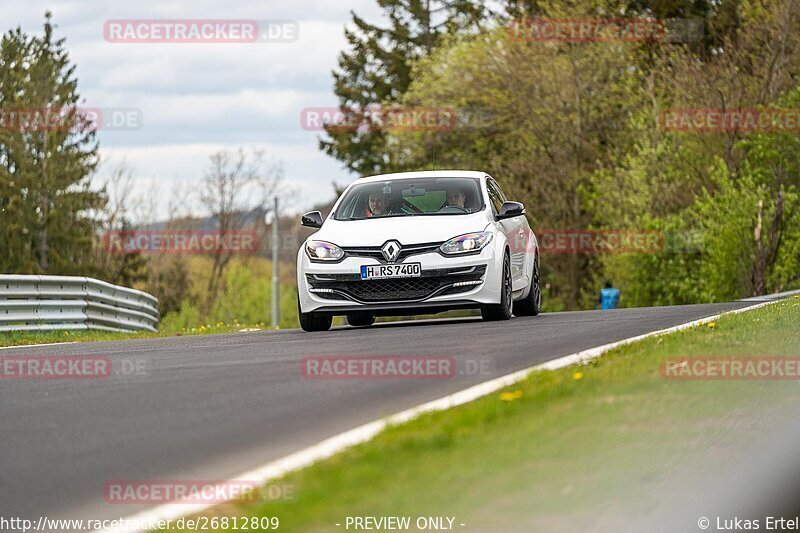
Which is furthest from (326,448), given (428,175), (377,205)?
(428,175)

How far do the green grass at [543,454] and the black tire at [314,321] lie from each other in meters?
6.88

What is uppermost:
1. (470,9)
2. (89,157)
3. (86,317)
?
(470,9)

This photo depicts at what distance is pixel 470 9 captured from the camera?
216 ft

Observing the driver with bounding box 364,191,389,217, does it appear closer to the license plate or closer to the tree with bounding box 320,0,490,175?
the license plate

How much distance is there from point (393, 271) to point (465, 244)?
2.76 feet

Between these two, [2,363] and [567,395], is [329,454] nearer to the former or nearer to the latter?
[567,395]

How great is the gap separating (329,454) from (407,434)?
0.41 metres

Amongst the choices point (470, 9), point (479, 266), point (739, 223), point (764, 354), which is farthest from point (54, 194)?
point (764, 354)

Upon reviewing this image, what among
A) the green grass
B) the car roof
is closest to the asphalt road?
the green grass

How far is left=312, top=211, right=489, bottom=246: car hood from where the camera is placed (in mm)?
14141

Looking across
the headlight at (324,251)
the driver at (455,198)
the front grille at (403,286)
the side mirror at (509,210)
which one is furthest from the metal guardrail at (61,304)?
the side mirror at (509,210)

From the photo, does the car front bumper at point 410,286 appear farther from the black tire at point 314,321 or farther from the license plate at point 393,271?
the black tire at point 314,321

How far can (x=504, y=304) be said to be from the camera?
14680 millimetres

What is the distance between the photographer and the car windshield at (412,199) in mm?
15133
